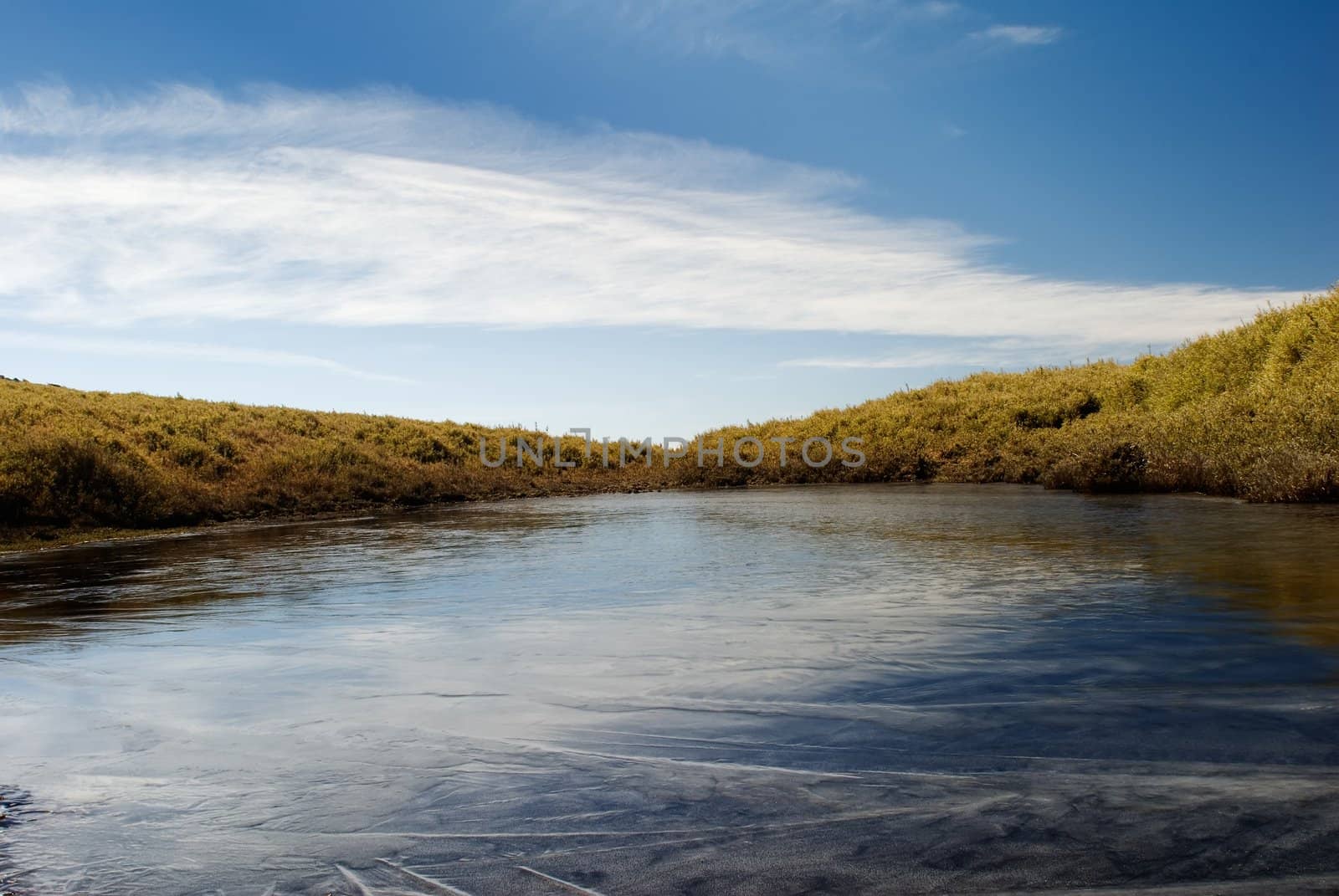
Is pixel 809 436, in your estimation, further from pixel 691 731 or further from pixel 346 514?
pixel 691 731

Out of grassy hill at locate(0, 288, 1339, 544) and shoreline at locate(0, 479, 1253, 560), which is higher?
grassy hill at locate(0, 288, 1339, 544)

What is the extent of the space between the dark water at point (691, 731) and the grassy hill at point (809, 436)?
705 cm

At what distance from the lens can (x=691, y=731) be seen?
4285mm

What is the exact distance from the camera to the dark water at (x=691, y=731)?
292 centimetres

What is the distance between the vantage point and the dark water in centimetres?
292

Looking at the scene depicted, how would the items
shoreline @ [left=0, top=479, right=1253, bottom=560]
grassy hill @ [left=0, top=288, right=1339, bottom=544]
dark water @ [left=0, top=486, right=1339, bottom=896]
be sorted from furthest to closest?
grassy hill @ [left=0, top=288, right=1339, bottom=544], shoreline @ [left=0, top=479, right=1253, bottom=560], dark water @ [left=0, top=486, right=1339, bottom=896]

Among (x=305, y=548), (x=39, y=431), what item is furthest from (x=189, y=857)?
(x=39, y=431)

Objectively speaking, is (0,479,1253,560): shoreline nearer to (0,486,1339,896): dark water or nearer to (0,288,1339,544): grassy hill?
(0,288,1339,544): grassy hill

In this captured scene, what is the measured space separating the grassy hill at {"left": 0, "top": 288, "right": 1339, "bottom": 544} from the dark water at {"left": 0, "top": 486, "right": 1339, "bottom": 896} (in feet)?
23.1

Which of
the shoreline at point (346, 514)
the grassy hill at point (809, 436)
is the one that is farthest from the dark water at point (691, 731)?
the grassy hill at point (809, 436)

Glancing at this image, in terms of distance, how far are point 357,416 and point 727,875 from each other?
120 feet

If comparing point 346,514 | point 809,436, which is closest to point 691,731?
point 346,514

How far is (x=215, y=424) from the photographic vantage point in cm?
2762

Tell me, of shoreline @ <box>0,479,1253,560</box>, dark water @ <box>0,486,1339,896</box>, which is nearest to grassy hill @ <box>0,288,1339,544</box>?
shoreline @ <box>0,479,1253,560</box>
